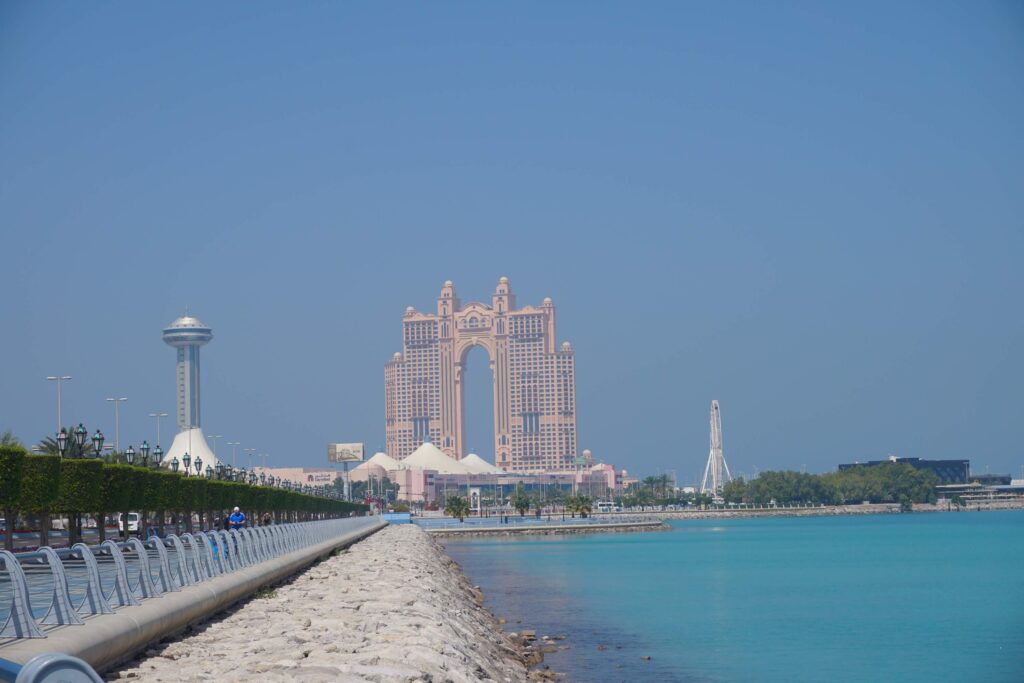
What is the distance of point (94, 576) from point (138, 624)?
93 centimetres

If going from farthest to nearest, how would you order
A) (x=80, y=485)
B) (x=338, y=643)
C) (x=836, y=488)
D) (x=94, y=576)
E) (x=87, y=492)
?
(x=836, y=488)
(x=87, y=492)
(x=80, y=485)
(x=338, y=643)
(x=94, y=576)

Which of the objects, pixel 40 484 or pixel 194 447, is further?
pixel 194 447

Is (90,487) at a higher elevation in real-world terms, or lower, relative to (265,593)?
higher

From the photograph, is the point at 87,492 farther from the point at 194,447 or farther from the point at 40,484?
the point at 194,447

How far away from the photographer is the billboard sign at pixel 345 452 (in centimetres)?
14279

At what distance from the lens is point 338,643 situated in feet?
45.0

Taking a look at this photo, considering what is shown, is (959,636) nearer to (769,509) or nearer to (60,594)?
(60,594)

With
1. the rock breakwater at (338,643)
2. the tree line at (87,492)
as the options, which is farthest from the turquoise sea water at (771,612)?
the tree line at (87,492)

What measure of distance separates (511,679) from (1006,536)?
9047 centimetres

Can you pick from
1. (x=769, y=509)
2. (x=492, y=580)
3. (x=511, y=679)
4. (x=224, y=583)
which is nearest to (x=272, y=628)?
(x=224, y=583)

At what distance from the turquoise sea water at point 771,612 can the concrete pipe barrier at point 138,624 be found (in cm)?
662

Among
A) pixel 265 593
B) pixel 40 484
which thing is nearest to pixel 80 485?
pixel 40 484

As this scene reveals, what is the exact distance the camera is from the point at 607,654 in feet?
83.7

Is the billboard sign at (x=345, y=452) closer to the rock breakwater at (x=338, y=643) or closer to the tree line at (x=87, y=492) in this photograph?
the tree line at (x=87, y=492)
